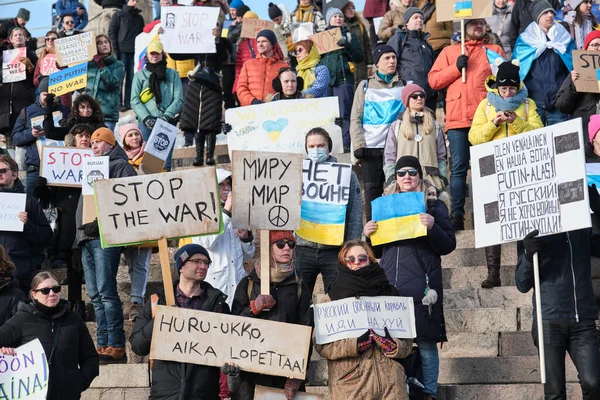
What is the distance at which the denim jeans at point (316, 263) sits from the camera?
1130cm

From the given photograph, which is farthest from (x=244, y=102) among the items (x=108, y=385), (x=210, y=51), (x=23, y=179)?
(x=108, y=385)

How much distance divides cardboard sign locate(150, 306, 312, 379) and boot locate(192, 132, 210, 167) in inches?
244

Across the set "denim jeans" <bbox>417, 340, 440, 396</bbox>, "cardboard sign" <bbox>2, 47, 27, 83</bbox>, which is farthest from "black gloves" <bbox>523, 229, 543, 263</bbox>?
"cardboard sign" <bbox>2, 47, 27, 83</bbox>

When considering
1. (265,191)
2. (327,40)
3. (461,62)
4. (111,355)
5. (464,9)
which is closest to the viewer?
(265,191)

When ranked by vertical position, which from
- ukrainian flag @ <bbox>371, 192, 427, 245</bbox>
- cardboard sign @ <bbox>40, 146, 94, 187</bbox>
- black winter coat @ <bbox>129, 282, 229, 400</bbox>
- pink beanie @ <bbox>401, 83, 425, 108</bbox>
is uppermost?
pink beanie @ <bbox>401, 83, 425, 108</bbox>

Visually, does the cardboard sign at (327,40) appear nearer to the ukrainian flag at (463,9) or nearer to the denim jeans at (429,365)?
the ukrainian flag at (463,9)

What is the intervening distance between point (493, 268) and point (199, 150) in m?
4.61

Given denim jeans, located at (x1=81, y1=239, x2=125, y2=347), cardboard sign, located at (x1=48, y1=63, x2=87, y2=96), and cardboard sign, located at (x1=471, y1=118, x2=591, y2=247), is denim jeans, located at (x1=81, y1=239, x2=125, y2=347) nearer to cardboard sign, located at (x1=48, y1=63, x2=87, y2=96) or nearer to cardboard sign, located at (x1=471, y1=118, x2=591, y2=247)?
cardboard sign, located at (x1=471, y1=118, x2=591, y2=247)

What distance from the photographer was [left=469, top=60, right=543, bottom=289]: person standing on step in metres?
12.3

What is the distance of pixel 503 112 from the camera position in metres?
12.3

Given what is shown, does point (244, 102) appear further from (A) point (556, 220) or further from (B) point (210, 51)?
(A) point (556, 220)

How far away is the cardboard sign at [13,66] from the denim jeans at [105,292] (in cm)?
660

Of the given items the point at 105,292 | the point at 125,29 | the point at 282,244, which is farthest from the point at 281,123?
the point at 125,29

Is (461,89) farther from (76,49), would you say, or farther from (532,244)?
(76,49)
